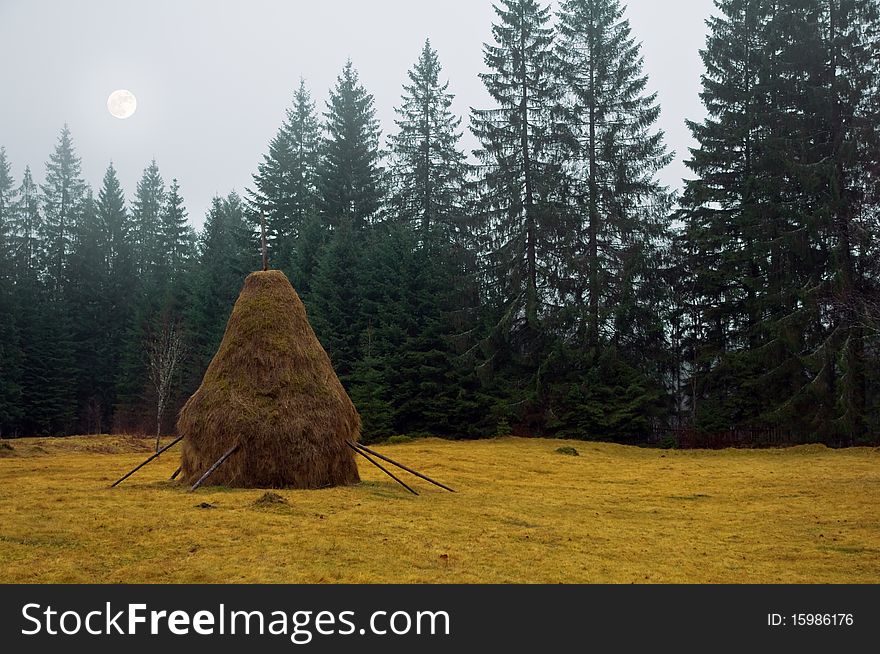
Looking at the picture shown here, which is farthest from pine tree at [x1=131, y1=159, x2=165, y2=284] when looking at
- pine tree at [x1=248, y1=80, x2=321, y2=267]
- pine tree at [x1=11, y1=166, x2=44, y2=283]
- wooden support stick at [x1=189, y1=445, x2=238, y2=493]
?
wooden support stick at [x1=189, y1=445, x2=238, y2=493]

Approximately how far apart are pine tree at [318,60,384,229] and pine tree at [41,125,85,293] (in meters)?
23.3

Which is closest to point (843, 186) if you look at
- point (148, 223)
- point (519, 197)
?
point (519, 197)

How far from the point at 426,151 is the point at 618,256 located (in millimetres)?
14086

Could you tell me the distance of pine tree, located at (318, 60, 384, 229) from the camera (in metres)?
41.0

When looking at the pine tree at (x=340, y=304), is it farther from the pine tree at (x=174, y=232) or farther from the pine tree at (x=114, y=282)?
the pine tree at (x=174, y=232)

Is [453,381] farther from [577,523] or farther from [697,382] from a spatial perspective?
[577,523]

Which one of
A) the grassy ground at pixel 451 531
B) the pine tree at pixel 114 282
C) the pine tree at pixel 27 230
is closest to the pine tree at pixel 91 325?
the pine tree at pixel 114 282

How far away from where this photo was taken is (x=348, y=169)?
1624 inches

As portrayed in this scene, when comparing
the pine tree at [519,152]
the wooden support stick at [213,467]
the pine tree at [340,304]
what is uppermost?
the pine tree at [519,152]

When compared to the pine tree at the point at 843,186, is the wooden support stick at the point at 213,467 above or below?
below

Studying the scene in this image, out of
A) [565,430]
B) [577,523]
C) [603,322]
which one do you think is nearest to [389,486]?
[577,523]

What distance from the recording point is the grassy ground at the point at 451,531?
6.41 meters

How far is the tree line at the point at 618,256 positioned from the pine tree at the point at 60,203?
1492 cm

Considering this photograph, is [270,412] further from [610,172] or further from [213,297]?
[213,297]
